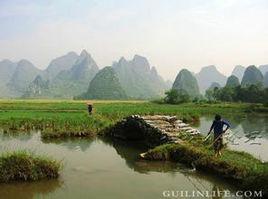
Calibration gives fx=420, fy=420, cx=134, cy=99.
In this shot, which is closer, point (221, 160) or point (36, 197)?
point (36, 197)

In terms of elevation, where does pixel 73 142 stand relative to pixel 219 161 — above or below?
below

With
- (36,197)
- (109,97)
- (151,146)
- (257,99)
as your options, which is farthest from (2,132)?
(109,97)

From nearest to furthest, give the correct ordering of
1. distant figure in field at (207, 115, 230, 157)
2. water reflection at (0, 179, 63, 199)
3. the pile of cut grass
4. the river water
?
water reflection at (0, 179, 63, 199), the river water, the pile of cut grass, distant figure in field at (207, 115, 230, 157)

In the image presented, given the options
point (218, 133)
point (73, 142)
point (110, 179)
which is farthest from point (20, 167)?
point (73, 142)

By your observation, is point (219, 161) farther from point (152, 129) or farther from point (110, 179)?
point (152, 129)

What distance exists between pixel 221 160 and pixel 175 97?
5521 cm

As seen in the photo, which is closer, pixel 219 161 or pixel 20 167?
pixel 20 167

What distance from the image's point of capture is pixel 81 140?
22500 millimetres

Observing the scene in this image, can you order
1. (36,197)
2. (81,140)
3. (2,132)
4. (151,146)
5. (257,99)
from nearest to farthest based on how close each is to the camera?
(36,197), (151,146), (81,140), (2,132), (257,99)

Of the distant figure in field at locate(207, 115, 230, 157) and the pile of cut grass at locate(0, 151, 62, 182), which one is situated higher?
the distant figure in field at locate(207, 115, 230, 157)

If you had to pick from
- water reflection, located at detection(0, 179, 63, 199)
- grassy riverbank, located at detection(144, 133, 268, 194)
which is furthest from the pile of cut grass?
grassy riverbank, located at detection(144, 133, 268, 194)

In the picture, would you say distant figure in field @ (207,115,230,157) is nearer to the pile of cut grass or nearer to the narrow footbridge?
the narrow footbridge

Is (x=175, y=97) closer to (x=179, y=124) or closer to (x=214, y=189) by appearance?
(x=179, y=124)

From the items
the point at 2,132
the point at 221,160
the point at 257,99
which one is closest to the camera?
the point at 221,160
